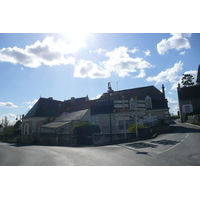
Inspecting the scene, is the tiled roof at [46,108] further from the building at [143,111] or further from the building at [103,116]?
the building at [143,111]

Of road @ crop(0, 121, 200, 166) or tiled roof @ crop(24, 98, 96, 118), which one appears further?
tiled roof @ crop(24, 98, 96, 118)

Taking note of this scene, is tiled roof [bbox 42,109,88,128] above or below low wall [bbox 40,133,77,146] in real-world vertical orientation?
above

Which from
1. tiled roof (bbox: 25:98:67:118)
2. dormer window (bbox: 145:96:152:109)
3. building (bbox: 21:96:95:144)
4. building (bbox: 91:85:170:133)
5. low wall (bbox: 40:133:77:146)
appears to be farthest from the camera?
tiled roof (bbox: 25:98:67:118)

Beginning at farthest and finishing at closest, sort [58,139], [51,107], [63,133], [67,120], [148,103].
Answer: [51,107] < [67,120] < [148,103] < [63,133] < [58,139]

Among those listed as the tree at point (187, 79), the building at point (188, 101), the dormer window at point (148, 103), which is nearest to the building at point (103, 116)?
the dormer window at point (148, 103)

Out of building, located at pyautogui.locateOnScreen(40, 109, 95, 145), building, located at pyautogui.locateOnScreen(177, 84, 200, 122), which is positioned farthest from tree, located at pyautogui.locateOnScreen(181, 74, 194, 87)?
building, located at pyautogui.locateOnScreen(40, 109, 95, 145)

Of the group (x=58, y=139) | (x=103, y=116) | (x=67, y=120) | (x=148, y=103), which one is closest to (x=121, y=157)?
(x=58, y=139)

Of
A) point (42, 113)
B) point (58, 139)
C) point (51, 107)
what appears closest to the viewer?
point (58, 139)

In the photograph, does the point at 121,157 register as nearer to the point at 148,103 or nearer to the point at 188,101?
the point at 148,103

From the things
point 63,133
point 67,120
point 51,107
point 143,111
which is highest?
point 51,107

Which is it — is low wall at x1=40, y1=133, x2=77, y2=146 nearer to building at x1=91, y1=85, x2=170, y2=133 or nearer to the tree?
building at x1=91, y1=85, x2=170, y2=133

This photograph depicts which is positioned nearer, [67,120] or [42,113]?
[67,120]

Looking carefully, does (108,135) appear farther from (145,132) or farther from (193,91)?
(193,91)

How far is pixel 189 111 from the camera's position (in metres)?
37.3
